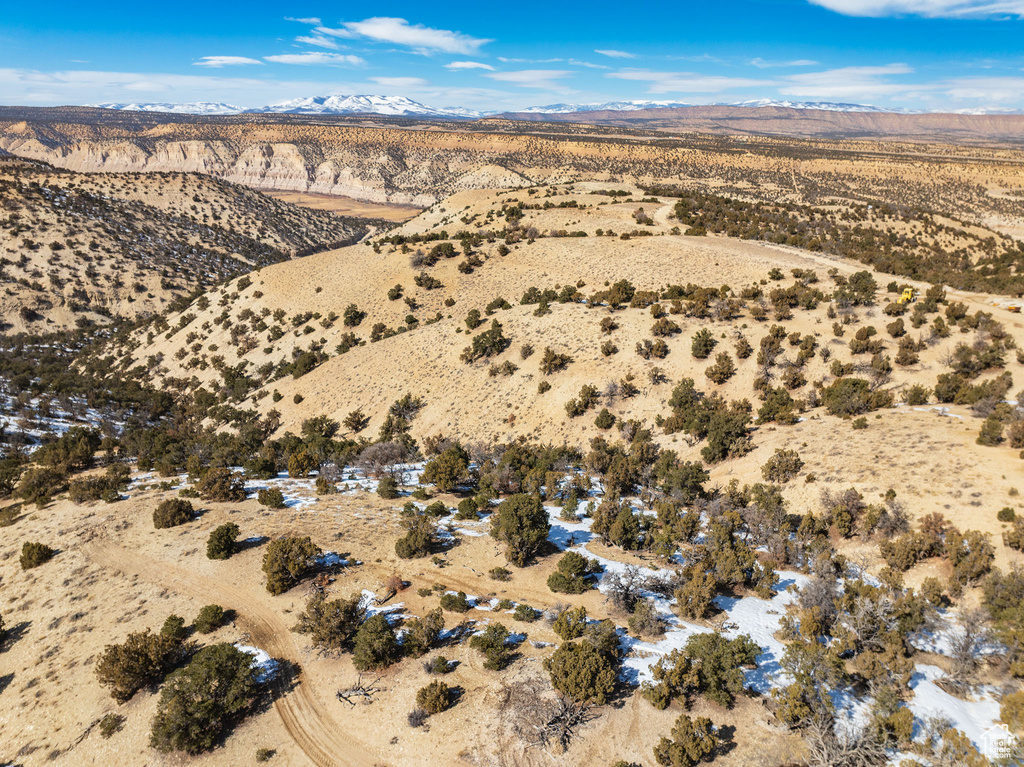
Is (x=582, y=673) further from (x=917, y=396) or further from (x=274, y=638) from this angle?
(x=917, y=396)

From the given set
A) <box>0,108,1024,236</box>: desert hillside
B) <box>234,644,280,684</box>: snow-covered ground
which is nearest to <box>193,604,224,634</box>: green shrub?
<box>234,644,280,684</box>: snow-covered ground

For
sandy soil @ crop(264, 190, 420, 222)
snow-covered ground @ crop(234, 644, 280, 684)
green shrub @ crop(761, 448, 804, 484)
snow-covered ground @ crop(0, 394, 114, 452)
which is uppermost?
sandy soil @ crop(264, 190, 420, 222)

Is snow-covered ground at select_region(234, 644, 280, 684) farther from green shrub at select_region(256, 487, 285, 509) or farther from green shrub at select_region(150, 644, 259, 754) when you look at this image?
green shrub at select_region(256, 487, 285, 509)

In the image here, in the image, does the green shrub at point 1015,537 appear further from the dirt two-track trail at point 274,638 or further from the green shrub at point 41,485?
the green shrub at point 41,485

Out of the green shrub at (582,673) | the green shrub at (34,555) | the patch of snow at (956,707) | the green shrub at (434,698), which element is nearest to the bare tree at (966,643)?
the patch of snow at (956,707)

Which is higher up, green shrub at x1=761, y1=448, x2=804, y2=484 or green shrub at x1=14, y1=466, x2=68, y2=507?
green shrub at x1=761, y1=448, x2=804, y2=484

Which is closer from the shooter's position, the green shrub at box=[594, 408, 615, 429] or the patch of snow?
the patch of snow
